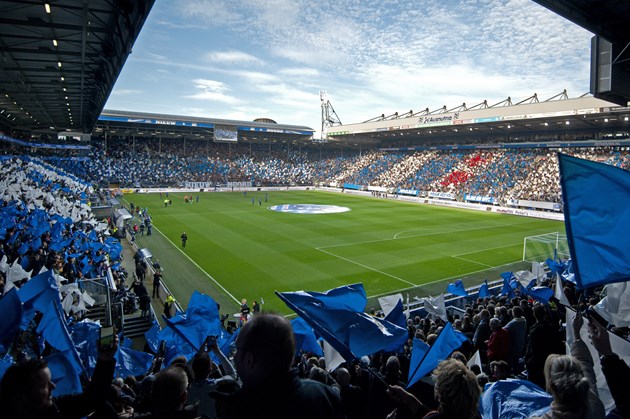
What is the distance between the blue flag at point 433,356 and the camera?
4.89m

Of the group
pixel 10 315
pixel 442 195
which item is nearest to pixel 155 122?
pixel 442 195

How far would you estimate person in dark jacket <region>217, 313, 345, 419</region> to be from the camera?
195 cm

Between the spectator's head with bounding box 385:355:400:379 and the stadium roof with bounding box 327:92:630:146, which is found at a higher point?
the stadium roof with bounding box 327:92:630:146

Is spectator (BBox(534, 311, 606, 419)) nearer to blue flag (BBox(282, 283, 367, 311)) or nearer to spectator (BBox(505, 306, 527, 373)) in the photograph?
blue flag (BBox(282, 283, 367, 311))

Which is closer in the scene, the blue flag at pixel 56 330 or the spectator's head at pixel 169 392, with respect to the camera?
the spectator's head at pixel 169 392

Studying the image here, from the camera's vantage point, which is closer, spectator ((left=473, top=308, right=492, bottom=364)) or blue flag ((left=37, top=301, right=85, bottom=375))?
blue flag ((left=37, top=301, right=85, bottom=375))

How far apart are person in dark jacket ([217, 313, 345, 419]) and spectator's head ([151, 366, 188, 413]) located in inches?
24.0

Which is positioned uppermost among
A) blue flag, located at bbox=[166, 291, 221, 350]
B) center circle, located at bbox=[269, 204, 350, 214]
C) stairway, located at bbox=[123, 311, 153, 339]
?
blue flag, located at bbox=[166, 291, 221, 350]

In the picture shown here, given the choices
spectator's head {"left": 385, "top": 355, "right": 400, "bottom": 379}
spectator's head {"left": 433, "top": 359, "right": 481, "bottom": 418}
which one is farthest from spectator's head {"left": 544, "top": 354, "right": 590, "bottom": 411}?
spectator's head {"left": 385, "top": 355, "right": 400, "bottom": 379}

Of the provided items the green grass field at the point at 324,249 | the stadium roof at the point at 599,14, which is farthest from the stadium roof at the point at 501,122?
the stadium roof at the point at 599,14

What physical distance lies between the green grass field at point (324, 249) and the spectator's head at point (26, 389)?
14143 millimetres

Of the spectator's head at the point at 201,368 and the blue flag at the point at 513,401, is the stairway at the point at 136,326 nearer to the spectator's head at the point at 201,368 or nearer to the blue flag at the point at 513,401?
the spectator's head at the point at 201,368

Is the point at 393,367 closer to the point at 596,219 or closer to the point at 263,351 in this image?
the point at 263,351

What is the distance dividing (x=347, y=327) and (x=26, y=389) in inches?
132
